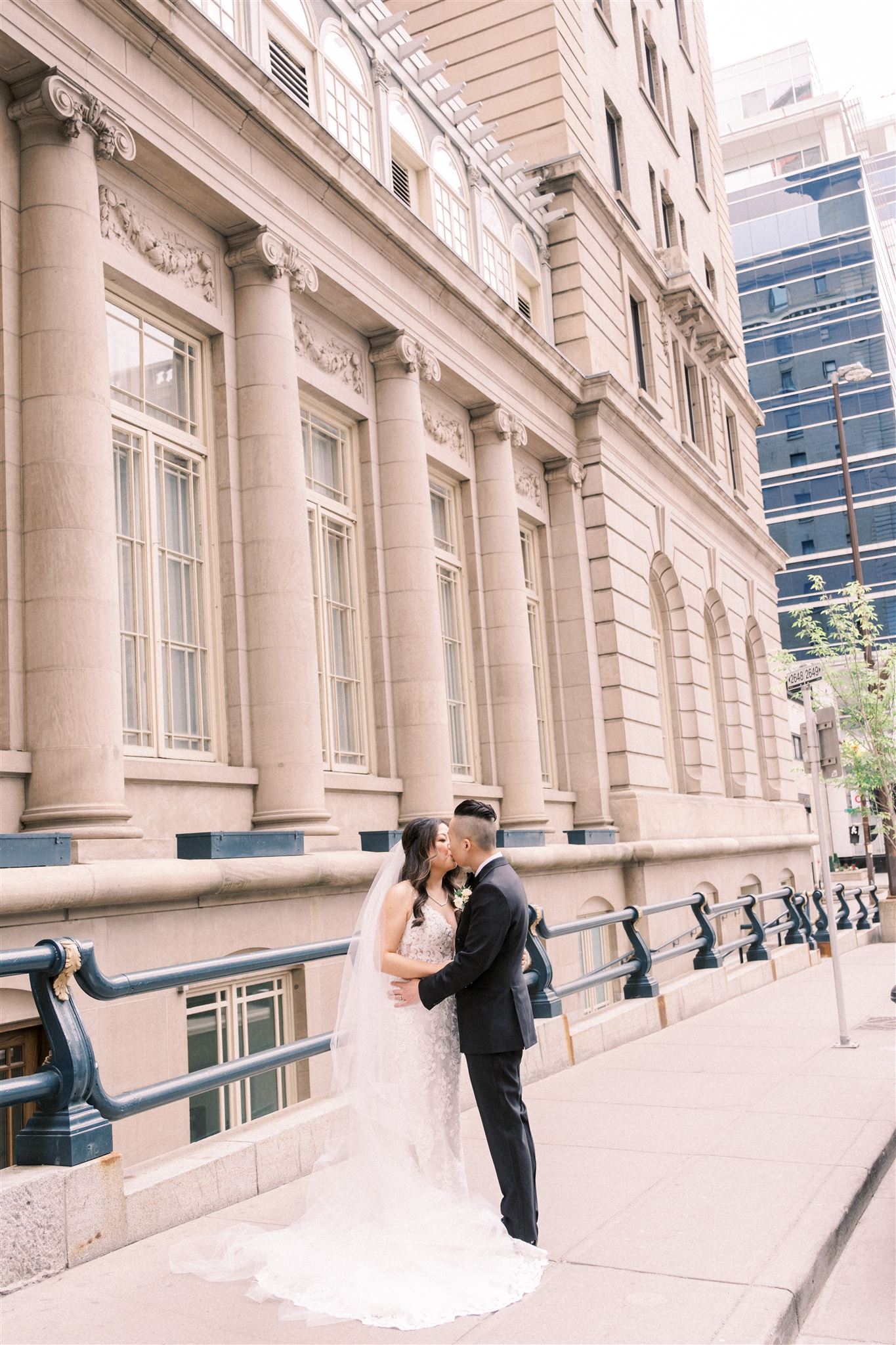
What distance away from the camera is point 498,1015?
5656mm

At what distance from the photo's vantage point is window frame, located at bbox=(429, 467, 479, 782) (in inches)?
707

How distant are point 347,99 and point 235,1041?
11.6 meters

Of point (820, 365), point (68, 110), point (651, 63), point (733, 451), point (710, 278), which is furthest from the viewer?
point (820, 365)

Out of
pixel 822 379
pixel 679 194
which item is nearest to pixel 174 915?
pixel 679 194

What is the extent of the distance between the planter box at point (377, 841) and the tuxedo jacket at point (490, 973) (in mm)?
5991

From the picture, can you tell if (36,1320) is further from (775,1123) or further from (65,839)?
(775,1123)

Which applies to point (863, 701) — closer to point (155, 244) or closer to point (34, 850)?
point (155, 244)

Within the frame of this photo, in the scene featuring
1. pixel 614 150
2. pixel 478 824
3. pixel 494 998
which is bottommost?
pixel 494 998

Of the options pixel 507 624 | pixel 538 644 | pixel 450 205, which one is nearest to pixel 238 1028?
pixel 507 624

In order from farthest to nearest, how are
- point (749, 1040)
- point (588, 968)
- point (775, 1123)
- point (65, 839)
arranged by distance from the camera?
point (588, 968)
point (749, 1040)
point (65, 839)
point (775, 1123)

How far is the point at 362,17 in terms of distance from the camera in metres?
16.0

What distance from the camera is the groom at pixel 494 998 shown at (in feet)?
18.3

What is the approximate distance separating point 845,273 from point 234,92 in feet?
311

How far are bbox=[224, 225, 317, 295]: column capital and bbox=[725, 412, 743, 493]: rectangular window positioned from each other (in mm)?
20043
